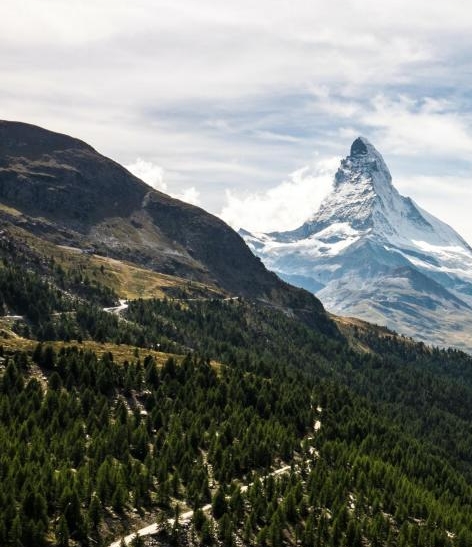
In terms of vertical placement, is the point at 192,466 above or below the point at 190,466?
below

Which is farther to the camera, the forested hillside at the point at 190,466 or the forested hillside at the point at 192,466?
the forested hillside at the point at 192,466

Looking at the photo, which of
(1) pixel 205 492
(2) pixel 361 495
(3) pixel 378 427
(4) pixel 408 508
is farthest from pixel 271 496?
(3) pixel 378 427

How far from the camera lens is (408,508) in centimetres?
11994

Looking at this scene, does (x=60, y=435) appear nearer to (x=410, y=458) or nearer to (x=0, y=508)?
(x=0, y=508)

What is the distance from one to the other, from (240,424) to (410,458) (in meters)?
59.3

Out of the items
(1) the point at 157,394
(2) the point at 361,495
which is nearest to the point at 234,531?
(2) the point at 361,495

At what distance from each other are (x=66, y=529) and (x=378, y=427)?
125087mm

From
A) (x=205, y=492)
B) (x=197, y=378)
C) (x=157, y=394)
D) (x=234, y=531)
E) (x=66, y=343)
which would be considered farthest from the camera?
(x=66, y=343)

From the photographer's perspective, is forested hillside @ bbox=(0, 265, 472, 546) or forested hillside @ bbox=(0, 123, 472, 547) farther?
forested hillside @ bbox=(0, 265, 472, 546)

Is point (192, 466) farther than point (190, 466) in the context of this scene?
Yes

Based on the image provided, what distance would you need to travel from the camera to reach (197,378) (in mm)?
167250

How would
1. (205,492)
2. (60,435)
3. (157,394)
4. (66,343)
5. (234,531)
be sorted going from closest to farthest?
(234,531), (205,492), (60,435), (157,394), (66,343)

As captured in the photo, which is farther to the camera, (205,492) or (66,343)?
(66,343)

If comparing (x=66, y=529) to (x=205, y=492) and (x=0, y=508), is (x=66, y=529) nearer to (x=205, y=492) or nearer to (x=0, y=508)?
(x=0, y=508)
